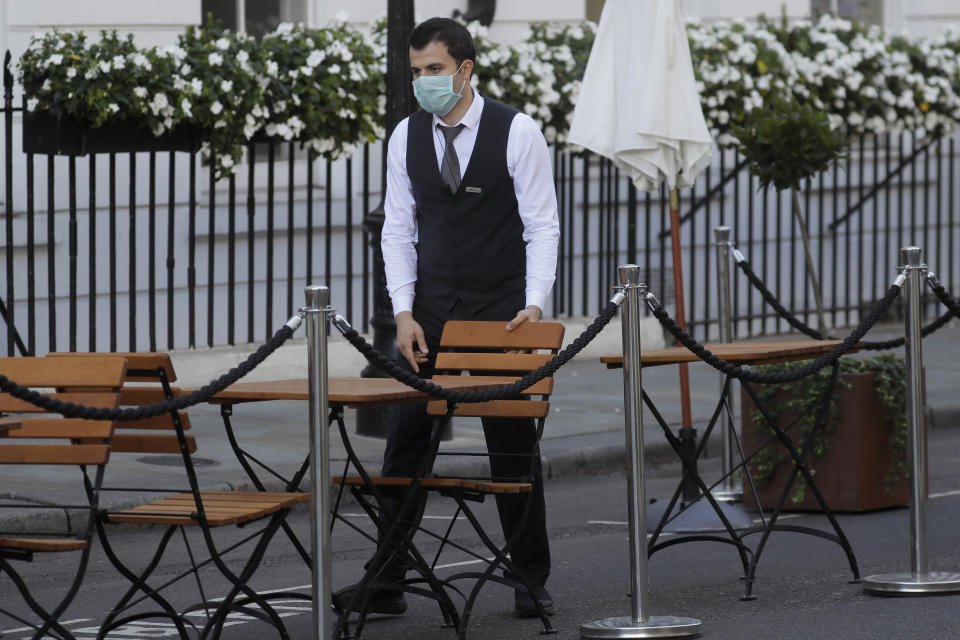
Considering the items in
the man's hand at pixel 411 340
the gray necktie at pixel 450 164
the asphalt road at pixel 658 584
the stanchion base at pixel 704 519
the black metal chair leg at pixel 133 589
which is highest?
the gray necktie at pixel 450 164

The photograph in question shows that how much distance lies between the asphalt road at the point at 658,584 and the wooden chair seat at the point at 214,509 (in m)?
0.59

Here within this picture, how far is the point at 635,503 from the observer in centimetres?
573

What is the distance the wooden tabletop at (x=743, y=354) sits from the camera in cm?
640

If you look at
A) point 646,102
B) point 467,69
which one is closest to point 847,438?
point 646,102

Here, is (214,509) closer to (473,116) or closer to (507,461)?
(507,461)

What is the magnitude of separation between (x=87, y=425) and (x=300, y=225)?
7.76 meters

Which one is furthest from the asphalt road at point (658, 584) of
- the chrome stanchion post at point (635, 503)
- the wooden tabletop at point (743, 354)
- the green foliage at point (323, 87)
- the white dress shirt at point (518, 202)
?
the green foliage at point (323, 87)

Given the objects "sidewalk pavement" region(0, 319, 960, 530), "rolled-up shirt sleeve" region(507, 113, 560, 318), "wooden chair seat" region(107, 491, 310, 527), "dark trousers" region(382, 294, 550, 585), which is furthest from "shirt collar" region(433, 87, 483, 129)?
"sidewalk pavement" region(0, 319, 960, 530)

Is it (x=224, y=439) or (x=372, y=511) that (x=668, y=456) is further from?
(x=372, y=511)

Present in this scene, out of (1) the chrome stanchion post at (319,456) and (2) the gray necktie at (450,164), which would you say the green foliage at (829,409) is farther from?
(1) the chrome stanchion post at (319,456)

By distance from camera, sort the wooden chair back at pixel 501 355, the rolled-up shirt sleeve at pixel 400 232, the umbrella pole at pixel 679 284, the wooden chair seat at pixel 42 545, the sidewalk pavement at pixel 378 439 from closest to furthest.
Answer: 1. the wooden chair seat at pixel 42 545
2. the wooden chair back at pixel 501 355
3. the rolled-up shirt sleeve at pixel 400 232
4. the umbrella pole at pixel 679 284
5. the sidewalk pavement at pixel 378 439

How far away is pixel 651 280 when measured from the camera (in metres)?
15.1

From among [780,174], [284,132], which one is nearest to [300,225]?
[284,132]

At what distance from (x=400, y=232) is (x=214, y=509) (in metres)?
1.33
